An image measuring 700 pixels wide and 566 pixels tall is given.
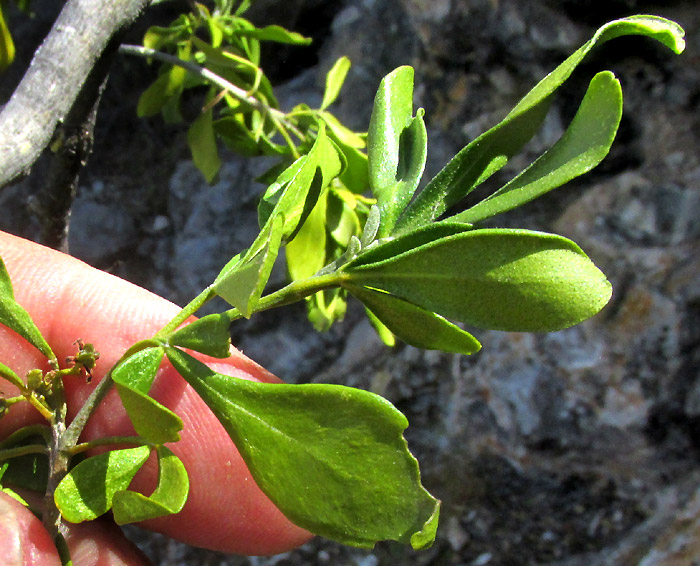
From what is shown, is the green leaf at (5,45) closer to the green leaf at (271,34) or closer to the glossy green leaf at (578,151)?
the green leaf at (271,34)

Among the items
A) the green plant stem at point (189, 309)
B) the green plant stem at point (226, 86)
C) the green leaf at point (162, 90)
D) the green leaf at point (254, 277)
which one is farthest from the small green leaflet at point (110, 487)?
the green leaf at point (162, 90)

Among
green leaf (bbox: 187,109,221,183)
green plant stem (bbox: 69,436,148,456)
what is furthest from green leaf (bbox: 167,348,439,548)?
green leaf (bbox: 187,109,221,183)

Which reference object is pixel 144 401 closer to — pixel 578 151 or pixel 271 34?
pixel 578 151

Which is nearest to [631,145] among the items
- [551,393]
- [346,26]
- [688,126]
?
[688,126]

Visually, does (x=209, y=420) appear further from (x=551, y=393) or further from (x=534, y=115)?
(x=551, y=393)

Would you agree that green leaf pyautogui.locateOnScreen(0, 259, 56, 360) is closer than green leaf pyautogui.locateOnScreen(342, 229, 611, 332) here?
No

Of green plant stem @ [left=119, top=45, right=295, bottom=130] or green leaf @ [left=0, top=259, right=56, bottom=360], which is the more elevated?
green plant stem @ [left=119, top=45, right=295, bottom=130]

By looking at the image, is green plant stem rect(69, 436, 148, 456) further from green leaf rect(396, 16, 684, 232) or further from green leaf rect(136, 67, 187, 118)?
green leaf rect(136, 67, 187, 118)
